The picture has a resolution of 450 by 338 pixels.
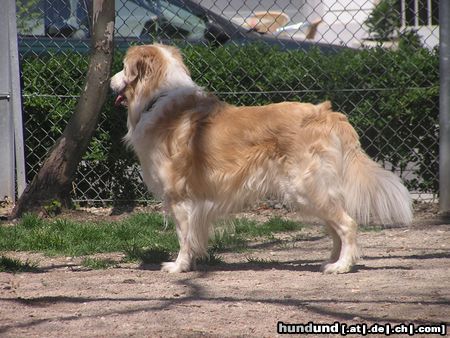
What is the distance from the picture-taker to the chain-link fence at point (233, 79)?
7.53m

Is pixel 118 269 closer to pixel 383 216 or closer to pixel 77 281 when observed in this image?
pixel 77 281

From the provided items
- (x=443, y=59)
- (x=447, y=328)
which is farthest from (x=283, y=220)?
(x=447, y=328)

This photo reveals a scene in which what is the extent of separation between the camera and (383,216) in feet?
18.1

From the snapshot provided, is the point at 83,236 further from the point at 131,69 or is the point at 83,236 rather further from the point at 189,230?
the point at 131,69

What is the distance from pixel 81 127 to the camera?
287 inches

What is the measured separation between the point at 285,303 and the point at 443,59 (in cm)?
333

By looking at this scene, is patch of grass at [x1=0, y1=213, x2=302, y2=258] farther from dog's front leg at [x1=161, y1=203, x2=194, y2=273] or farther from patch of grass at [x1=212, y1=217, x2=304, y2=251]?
dog's front leg at [x1=161, y1=203, x2=194, y2=273]

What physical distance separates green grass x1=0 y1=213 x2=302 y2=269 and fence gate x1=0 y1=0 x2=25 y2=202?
0.74 m

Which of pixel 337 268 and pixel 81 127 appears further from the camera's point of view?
pixel 81 127

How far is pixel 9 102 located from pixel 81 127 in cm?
91

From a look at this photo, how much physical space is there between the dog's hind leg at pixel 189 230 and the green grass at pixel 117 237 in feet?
0.70

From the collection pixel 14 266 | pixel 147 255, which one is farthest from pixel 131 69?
pixel 14 266

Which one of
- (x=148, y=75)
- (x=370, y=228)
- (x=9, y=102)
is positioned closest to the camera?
(x=148, y=75)

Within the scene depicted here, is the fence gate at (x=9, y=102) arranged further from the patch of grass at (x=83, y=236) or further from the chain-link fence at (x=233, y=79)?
the patch of grass at (x=83, y=236)
